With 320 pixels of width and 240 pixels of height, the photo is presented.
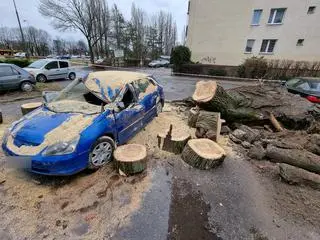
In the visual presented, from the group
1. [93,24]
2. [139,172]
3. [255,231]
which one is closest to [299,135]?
[255,231]

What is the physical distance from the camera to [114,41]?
34.9 m

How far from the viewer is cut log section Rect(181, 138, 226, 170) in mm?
3369

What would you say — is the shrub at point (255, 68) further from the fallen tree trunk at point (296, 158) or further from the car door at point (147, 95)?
the fallen tree trunk at point (296, 158)

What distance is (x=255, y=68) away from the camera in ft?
55.7

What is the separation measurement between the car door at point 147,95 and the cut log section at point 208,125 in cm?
138

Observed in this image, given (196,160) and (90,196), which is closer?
(90,196)

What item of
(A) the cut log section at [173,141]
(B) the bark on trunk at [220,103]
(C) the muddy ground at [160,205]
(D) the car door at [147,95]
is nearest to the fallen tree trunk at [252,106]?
(B) the bark on trunk at [220,103]

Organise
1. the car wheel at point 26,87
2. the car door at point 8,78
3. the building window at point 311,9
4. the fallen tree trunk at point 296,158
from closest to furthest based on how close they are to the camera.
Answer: the fallen tree trunk at point 296,158 → the car door at point 8,78 → the car wheel at point 26,87 → the building window at point 311,9

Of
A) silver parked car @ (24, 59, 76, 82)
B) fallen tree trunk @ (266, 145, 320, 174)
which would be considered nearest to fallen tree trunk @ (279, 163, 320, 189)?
fallen tree trunk @ (266, 145, 320, 174)

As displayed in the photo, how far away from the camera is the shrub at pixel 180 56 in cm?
2050

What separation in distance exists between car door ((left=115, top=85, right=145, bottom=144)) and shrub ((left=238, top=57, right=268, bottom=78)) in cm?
1635

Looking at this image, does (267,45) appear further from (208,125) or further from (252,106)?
(208,125)

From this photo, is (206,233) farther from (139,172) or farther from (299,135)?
(299,135)

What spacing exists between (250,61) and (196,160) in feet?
56.0
